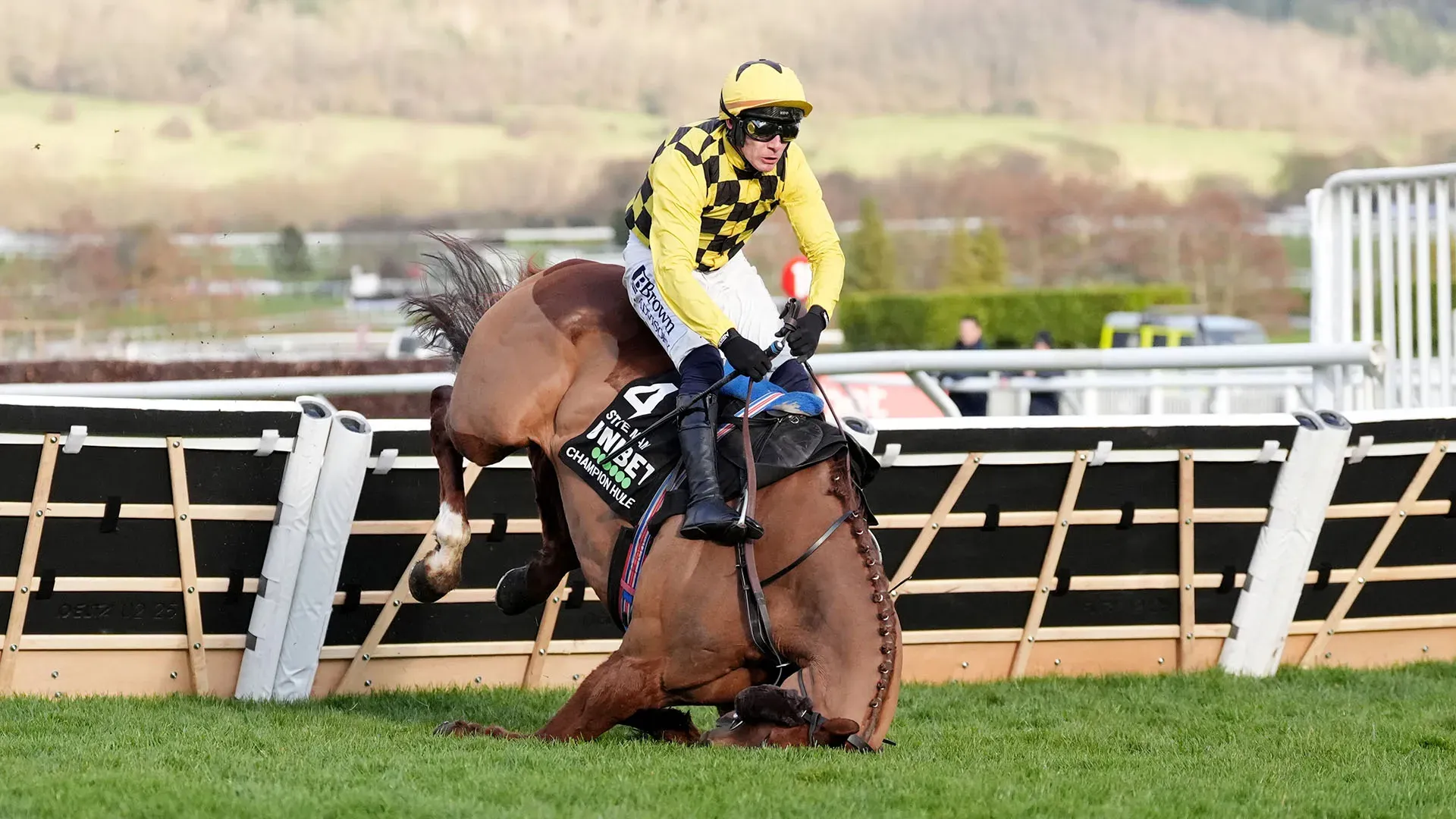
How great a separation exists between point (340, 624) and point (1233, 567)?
343 cm

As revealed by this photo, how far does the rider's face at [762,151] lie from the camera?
542 centimetres

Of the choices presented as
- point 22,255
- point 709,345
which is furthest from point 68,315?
point 709,345

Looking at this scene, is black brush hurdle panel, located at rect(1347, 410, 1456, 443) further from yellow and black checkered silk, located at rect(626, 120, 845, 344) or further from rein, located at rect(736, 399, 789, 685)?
rein, located at rect(736, 399, 789, 685)

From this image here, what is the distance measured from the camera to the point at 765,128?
17.6 ft

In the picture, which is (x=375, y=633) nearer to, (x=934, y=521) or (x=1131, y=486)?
(x=934, y=521)

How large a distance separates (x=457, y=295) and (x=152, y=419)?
1152mm

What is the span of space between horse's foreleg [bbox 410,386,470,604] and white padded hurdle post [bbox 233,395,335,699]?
376 millimetres

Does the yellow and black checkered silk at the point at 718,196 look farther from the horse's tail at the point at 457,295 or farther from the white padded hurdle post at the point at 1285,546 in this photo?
the white padded hurdle post at the point at 1285,546

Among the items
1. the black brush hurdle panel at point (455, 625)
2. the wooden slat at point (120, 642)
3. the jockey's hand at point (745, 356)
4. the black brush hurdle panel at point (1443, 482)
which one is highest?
the jockey's hand at point (745, 356)

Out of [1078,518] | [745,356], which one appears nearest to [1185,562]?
[1078,518]

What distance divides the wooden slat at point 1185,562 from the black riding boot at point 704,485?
2388 millimetres

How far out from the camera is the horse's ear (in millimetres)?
4789

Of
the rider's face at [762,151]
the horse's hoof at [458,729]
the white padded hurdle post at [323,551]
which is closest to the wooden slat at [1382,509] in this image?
the rider's face at [762,151]

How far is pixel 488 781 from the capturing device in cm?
429
